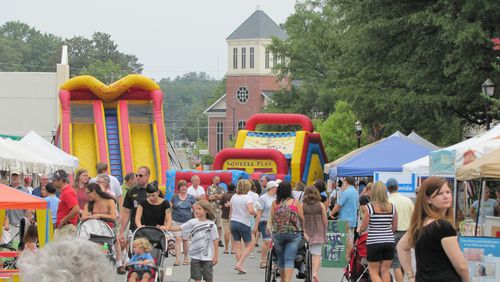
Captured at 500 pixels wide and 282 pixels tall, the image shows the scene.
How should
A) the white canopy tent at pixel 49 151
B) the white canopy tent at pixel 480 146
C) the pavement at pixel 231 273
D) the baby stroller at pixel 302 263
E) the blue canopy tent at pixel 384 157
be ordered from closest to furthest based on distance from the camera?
the white canopy tent at pixel 480 146 < the baby stroller at pixel 302 263 < the pavement at pixel 231 273 < the blue canopy tent at pixel 384 157 < the white canopy tent at pixel 49 151

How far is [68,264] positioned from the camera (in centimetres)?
496

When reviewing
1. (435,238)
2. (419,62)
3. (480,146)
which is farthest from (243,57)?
(435,238)

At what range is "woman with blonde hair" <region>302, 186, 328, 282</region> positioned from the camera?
1739cm

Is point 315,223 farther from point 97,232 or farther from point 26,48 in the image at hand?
point 26,48

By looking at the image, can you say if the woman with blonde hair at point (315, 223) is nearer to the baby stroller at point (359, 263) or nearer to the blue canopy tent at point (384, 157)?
the baby stroller at point (359, 263)

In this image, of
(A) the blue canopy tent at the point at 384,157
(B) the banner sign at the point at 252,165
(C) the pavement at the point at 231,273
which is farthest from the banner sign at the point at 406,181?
(B) the banner sign at the point at 252,165

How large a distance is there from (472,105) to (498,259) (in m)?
17.3

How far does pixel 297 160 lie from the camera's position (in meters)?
46.9

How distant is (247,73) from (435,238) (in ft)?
404

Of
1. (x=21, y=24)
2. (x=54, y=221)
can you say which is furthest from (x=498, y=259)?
(x=21, y=24)

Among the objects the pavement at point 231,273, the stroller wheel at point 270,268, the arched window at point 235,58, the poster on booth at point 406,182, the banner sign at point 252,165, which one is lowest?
the pavement at point 231,273

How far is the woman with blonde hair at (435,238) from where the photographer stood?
8328 millimetres

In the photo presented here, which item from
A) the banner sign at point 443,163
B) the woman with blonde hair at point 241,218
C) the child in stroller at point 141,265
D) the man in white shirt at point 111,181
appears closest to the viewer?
the child in stroller at point 141,265

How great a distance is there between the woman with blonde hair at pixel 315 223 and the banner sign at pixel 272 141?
101ft
